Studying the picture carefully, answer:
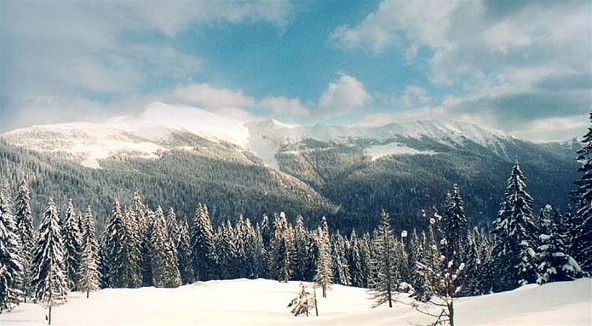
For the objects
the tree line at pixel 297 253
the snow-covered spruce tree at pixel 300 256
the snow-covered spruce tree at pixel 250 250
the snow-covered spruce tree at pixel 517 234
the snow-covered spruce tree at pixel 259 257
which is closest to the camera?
the tree line at pixel 297 253

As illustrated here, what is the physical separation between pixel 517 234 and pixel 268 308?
1152 inches

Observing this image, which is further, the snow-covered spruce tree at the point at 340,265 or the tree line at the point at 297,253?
the snow-covered spruce tree at the point at 340,265

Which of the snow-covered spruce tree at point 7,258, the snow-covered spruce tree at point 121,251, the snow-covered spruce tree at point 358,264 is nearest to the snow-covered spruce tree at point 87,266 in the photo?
the snow-covered spruce tree at point 121,251

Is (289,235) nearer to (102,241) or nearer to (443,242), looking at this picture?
(102,241)

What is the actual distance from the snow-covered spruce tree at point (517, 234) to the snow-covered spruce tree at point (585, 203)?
7142mm

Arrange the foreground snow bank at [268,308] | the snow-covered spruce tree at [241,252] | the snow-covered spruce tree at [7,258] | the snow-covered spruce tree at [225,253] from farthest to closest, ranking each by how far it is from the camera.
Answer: the snow-covered spruce tree at [241,252] → the snow-covered spruce tree at [225,253] → the snow-covered spruce tree at [7,258] → the foreground snow bank at [268,308]

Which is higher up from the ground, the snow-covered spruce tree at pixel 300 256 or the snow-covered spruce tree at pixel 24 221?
the snow-covered spruce tree at pixel 24 221

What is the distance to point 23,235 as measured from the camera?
55031mm

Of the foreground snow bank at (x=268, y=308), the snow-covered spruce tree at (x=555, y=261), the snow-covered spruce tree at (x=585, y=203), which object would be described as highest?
the snow-covered spruce tree at (x=585, y=203)

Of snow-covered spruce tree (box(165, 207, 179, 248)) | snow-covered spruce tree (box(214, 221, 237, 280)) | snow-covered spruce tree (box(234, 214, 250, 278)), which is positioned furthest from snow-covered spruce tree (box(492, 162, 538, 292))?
snow-covered spruce tree (box(165, 207, 179, 248))

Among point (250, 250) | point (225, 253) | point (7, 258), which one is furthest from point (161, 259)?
point (7, 258)

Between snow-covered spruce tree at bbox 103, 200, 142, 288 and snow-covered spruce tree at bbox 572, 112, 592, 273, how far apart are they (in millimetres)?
60851

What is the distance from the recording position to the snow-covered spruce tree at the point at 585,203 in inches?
1140

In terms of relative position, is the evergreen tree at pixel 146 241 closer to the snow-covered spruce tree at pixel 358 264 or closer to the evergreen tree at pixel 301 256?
the evergreen tree at pixel 301 256
